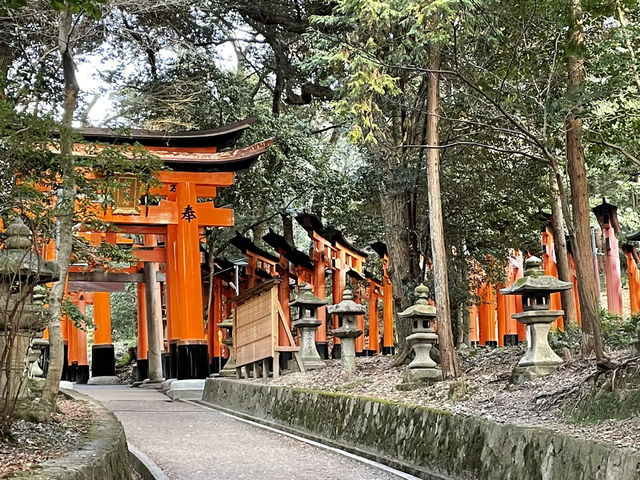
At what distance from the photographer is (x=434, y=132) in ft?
33.0

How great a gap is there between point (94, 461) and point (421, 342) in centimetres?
657

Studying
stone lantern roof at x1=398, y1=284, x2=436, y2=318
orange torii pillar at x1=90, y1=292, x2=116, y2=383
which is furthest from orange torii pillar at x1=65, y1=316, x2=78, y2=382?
stone lantern roof at x1=398, y1=284, x2=436, y2=318

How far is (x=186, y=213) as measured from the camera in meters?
19.1

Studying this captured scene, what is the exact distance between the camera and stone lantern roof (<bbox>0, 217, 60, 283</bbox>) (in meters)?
7.09

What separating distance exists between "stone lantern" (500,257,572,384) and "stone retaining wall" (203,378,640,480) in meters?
1.53

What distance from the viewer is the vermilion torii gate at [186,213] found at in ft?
61.2

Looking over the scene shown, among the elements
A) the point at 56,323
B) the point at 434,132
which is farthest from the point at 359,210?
the point at 56,323

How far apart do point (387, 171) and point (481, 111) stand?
315cm

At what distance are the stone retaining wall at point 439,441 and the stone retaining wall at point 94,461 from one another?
9.40 feet

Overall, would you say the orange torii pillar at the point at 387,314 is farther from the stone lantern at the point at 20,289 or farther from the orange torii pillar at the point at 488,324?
the stone lantern at the point at 20,289

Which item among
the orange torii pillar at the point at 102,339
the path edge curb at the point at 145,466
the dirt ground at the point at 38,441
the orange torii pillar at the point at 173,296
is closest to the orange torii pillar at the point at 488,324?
the orange torii pillar at the point at 173,296

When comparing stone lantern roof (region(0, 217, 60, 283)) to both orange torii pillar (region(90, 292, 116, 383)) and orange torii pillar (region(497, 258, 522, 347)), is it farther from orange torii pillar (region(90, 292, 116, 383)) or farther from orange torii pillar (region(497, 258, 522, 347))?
orange torii pillar (region(90, 292, 116, 383))

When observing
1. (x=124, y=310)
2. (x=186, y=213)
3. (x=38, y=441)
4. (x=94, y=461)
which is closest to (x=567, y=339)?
(x=38, y=441)

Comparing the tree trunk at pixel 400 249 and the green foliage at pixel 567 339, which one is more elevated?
the tree trunk at pixel 400 249
